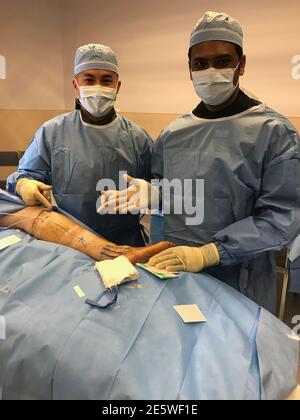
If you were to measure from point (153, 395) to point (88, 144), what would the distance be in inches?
45.4

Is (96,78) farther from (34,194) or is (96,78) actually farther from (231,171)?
(231,171)

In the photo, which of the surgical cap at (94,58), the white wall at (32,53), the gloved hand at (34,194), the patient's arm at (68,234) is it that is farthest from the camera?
the white wall at (32,53)

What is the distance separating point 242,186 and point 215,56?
0.48m

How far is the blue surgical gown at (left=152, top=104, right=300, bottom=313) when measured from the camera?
3.55 feet

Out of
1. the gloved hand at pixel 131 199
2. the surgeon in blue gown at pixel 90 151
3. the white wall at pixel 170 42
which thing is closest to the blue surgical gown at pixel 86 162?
the surgeon in blue gown at pixel 90 151

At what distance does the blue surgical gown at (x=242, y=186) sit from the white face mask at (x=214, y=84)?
0.28 ft

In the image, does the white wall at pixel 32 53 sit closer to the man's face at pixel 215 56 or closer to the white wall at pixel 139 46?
the white wall at pixel 139 46

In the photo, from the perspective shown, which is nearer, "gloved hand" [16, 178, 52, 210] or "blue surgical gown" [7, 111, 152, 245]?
"gloved hand" [16, 178, 52, 210]

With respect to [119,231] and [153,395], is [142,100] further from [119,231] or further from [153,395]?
[153,395]

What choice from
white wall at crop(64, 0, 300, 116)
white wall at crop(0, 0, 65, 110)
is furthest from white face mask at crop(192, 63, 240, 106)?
white wall at crop(0, 0, 65, 110)

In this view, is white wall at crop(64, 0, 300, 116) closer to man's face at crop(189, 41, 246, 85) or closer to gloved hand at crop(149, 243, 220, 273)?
man's face at crop(189, 41, 246, 85)

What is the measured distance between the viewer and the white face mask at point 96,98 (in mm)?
1526

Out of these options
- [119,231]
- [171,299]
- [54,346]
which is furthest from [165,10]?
[54,346]

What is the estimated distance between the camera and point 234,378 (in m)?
0.72
